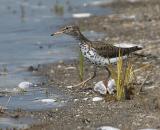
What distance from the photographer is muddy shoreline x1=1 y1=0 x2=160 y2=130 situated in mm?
8789

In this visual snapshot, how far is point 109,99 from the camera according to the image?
988 cm

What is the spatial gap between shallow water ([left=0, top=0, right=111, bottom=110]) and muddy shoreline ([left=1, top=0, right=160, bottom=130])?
0.36 m

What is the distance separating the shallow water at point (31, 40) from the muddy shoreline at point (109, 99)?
356 millimetres

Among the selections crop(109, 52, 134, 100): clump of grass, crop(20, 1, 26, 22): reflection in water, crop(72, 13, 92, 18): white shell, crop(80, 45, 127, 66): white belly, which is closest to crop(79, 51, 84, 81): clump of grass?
crop(80, 45, 127, 66): white belly

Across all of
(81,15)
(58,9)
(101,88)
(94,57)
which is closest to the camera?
(101,88)

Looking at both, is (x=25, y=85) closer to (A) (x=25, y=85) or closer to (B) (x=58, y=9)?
(A) (x=25, y=85)

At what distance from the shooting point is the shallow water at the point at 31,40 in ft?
37.1

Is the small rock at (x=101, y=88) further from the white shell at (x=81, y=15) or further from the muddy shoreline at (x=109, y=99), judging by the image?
the white shell at (x=81, y=15)

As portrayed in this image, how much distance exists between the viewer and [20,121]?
9.10m

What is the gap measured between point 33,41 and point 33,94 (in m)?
4.99

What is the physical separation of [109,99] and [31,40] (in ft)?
20.1

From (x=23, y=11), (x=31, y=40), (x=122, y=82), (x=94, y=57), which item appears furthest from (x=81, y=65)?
(x=23, y=11)

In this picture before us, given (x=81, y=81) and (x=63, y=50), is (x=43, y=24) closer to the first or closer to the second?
(x=63, y=50)

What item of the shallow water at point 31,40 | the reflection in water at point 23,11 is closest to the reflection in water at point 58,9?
the shallow water at point 31,40
